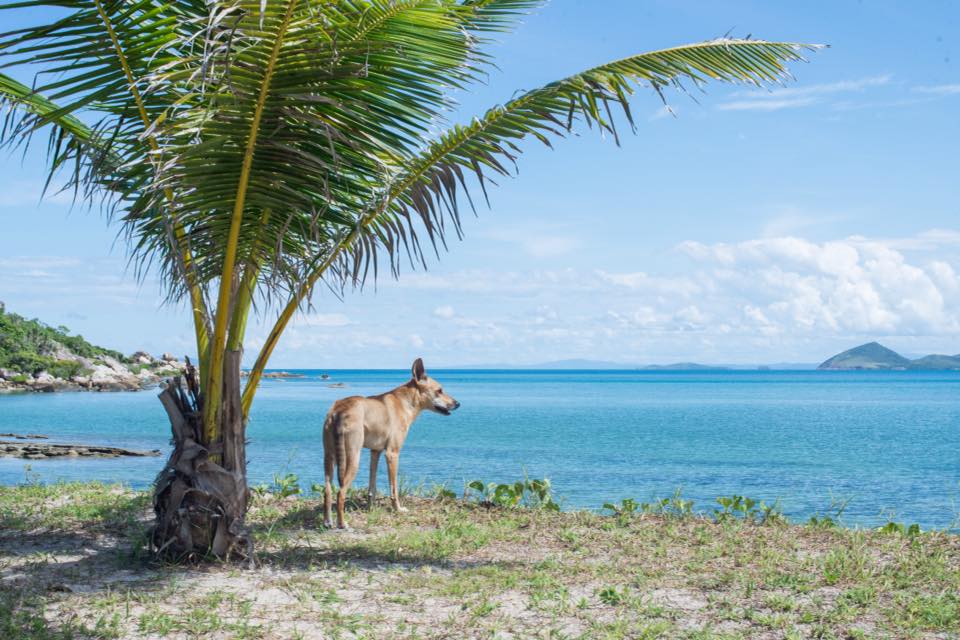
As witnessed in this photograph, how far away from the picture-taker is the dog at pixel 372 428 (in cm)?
873

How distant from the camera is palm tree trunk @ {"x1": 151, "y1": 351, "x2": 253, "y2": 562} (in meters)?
6.95

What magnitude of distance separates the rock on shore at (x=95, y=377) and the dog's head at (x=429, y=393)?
172 ft

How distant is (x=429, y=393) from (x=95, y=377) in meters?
70.9

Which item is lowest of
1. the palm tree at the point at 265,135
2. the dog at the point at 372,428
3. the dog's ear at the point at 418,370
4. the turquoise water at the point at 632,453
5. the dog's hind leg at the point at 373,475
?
the turquoise water at the point at 632,453

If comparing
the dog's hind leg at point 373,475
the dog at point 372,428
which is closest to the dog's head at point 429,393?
the dog at point 372,428

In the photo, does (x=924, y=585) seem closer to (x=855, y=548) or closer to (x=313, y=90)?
(x=855, y=548)

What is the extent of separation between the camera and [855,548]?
785 centimetres

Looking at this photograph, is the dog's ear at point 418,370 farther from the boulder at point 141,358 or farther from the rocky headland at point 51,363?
the boulder at point 141,358

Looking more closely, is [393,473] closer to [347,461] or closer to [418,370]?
[347,461]

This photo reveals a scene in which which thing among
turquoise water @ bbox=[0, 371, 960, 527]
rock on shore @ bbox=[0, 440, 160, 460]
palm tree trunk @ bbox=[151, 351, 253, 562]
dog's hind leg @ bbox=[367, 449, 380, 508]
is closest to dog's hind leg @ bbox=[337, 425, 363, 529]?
dog's hind leg @ bbox=[367, 449, 380, 508]

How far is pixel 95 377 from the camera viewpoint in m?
73.2

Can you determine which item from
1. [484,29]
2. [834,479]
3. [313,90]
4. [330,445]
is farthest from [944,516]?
[313,90]

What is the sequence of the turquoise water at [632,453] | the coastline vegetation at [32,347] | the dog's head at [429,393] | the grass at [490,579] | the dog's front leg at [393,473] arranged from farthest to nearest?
the coastline vegetation at [32,347] → the turquoise water at [632,453] → the dog's head at [429,393] → the dog's front leg at [393,473] → the grass at [490,579]

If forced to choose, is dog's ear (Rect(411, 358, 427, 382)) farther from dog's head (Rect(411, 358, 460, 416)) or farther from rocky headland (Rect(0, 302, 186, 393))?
rocky headland (Rect(0, 302, 186, 393))
